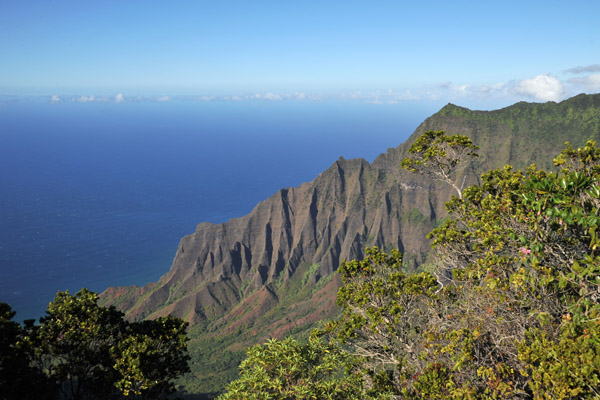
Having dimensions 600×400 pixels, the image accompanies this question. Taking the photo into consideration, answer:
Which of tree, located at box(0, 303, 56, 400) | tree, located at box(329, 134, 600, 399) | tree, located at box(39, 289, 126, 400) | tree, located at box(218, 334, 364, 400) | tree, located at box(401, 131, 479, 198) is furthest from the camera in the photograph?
tree, located at box(401, 131, 479, 198)

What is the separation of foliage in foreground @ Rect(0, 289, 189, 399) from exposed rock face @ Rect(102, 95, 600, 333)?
3741 inches

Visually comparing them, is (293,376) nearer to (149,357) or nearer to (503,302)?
(149,357)

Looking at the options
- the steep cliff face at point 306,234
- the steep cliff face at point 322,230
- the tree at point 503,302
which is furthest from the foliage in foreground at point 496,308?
the steep cliff face at point 306,234

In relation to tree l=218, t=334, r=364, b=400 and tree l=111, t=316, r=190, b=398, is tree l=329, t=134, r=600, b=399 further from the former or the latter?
tree l=111, t=316, r=190, b=398

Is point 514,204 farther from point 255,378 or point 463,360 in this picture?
point 255,378

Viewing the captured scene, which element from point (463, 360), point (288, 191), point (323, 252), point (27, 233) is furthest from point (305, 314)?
point (27, 233)

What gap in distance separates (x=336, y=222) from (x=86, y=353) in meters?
118

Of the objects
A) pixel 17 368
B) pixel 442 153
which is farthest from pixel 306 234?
pixel 17 368

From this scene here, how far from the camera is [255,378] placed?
17781 mm

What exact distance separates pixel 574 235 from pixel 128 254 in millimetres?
199625

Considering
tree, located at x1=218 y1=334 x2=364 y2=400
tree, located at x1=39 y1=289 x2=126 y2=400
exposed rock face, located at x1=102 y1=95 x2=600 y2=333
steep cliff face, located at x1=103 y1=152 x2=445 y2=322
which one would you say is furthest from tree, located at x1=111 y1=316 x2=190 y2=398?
steep cliff face, located at x1=103 y1=152 x2=445 y2=322

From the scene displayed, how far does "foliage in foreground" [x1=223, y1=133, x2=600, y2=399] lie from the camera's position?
11.1m

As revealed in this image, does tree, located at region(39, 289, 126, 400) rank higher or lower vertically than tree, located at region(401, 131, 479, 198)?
lower

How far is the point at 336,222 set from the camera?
441ft
